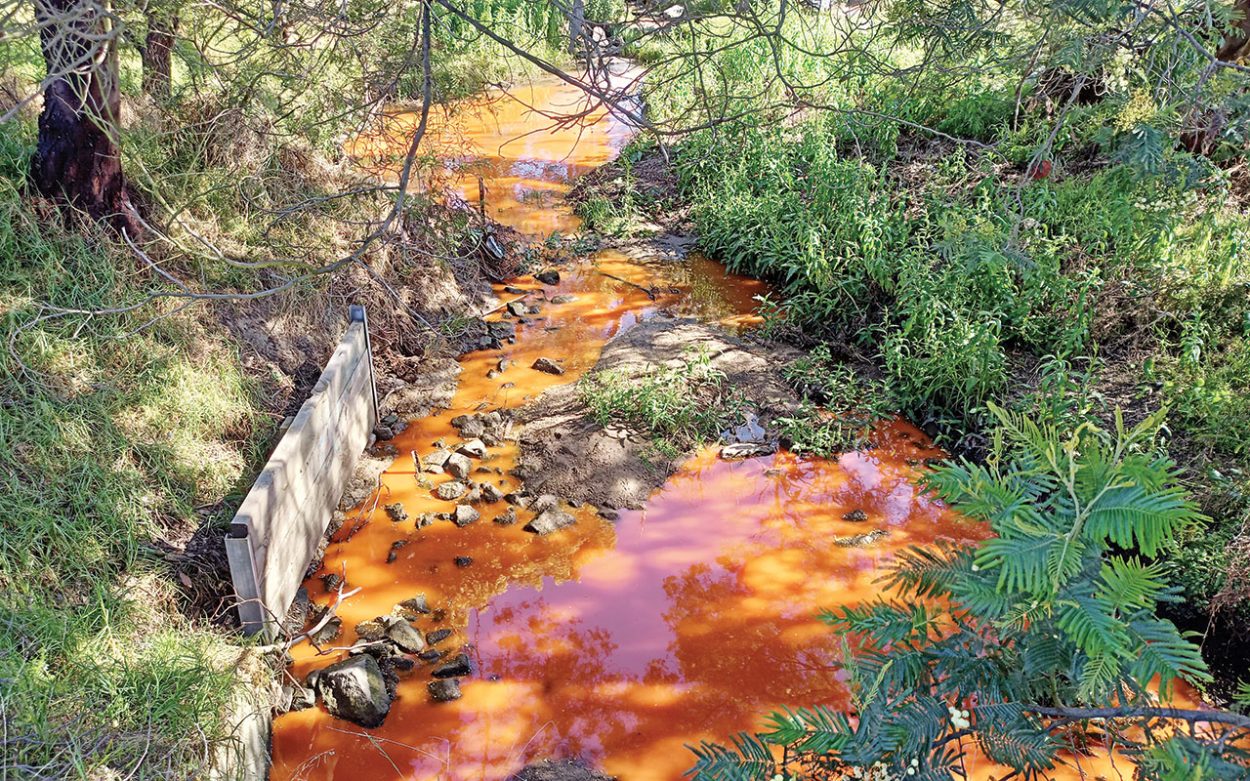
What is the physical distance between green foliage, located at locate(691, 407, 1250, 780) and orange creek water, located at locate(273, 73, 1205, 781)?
1.88 meters

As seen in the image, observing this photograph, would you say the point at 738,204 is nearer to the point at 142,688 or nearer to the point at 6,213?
the point at 6,213

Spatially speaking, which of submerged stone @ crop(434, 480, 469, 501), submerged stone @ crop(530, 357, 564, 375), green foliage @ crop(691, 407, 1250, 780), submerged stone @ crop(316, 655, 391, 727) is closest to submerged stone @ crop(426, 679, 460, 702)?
submerged stone @ crop(316, 655, 391, 727)

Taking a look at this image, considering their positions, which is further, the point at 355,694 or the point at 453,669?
the point at 453,669

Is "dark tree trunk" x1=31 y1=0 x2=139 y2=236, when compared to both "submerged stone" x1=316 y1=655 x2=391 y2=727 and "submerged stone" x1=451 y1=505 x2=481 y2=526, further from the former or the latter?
"submerged stone" x1=316 y1=655 x2=391 y2=727

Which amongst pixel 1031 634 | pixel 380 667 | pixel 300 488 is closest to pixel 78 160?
pixel 300 488

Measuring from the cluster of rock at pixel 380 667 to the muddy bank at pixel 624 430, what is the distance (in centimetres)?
119

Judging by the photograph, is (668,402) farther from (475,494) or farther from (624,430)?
(475,494)

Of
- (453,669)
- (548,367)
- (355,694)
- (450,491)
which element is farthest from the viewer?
(548,367)

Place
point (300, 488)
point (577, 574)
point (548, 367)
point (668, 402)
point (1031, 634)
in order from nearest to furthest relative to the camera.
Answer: point (1031, 634), point (300, 488), point (577, 574), point (668, 402), point (548, 367)

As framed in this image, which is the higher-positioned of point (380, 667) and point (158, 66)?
point (158, 66)

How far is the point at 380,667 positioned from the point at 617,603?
118 cm

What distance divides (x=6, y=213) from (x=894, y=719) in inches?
191

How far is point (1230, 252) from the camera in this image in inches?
212

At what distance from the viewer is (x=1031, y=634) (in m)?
1.85
